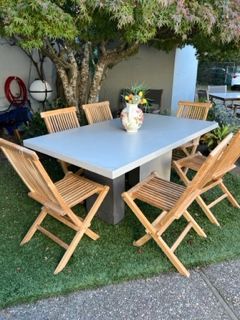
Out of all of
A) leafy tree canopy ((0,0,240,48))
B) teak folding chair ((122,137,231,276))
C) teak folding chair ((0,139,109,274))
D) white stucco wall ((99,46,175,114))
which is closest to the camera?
teak folding chair ((0,139,109,274))

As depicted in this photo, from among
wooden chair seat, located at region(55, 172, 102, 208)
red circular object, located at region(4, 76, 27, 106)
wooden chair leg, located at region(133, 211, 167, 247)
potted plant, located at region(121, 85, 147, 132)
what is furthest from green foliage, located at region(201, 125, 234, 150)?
red circular object, located at region(4, 76, 27, 106)

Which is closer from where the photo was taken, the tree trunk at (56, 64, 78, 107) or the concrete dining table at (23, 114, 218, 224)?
the concrete dining table at (23, 114, 218, 224)

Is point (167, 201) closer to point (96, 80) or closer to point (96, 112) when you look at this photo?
point (96, 112)

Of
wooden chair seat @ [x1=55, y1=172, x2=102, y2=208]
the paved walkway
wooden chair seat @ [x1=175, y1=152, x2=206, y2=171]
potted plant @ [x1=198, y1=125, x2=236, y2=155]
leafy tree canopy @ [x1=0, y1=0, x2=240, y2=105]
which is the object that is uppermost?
leafy tree canopy @ [x1=0, y1=0, x2=240, y2=105]

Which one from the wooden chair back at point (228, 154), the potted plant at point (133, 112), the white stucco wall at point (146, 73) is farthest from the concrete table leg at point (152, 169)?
the white stucco wall at point (146, 73)

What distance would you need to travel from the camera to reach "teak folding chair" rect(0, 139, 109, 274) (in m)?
2.06

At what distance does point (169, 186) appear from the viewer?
2697 millimetres

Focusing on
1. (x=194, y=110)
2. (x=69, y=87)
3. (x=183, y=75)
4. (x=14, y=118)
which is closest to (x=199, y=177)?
(x=194, y=110)

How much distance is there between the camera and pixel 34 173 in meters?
2.13

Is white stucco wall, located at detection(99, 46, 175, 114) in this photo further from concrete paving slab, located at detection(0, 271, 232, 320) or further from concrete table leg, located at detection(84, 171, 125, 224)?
concrete paving slab, located at detection(0, 271, 232, 320)

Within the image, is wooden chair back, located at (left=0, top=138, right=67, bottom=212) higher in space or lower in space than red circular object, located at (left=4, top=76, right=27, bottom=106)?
higher

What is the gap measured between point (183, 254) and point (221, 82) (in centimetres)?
1311

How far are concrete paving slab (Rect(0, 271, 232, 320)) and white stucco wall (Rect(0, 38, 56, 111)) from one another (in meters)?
5.43

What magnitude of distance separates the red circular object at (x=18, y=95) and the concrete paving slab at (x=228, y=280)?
220 inches
